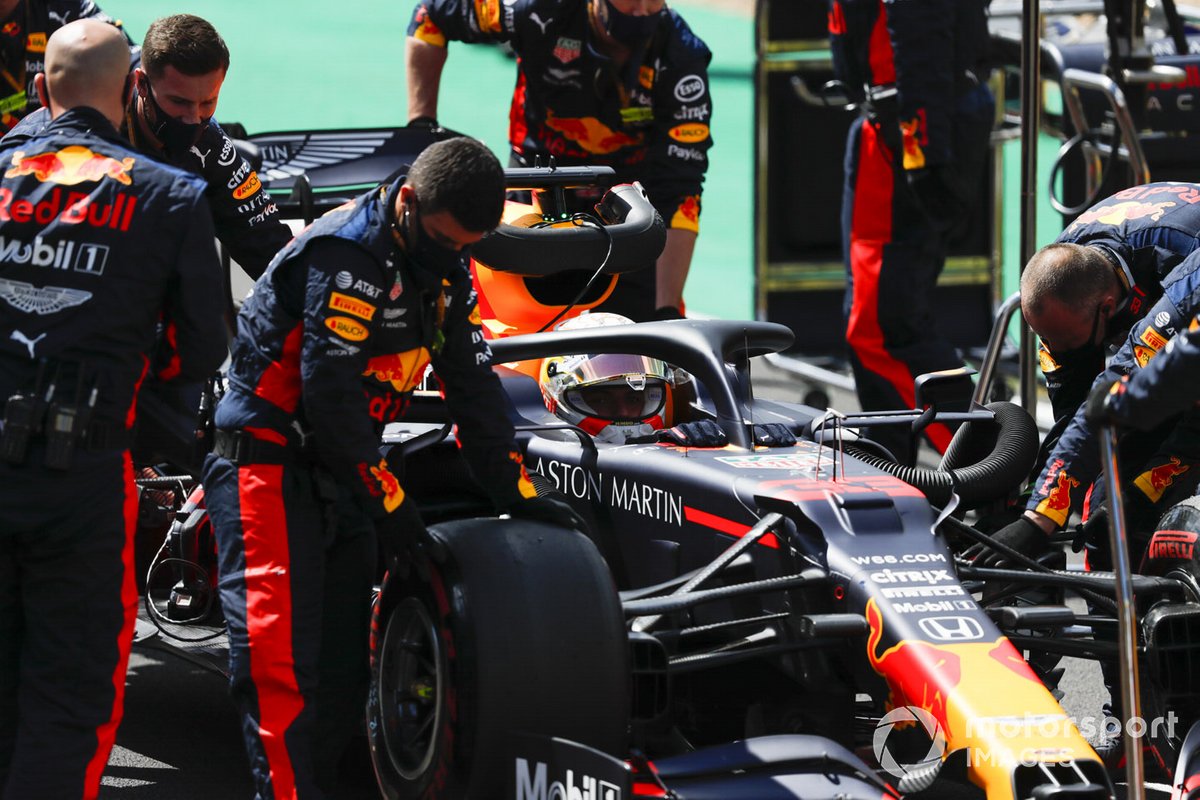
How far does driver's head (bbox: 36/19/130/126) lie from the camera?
3.83 metres

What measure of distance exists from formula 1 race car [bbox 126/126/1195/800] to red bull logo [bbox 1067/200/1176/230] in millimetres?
738

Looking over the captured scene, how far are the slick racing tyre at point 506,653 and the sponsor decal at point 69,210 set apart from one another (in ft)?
3.08

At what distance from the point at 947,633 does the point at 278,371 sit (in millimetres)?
1511

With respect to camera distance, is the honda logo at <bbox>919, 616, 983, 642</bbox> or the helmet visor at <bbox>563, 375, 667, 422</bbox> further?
the helmet visor at <bbox>563, 375, 667, 422</bbox>

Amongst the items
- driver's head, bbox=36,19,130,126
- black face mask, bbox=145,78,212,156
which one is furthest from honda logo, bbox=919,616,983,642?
black face mask, bbox=145,78,212,156

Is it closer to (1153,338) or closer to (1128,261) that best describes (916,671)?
(1153,338)

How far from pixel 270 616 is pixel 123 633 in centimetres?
30

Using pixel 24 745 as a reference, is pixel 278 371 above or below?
above

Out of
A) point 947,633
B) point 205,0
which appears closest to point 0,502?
point 947,633

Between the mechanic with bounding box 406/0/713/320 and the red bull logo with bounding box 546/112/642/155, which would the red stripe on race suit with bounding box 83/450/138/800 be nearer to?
the mechanic with bounding box 406/0/713/320

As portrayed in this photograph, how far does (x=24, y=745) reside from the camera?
12.2 ft

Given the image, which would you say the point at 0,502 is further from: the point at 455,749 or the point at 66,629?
the point at 455,749

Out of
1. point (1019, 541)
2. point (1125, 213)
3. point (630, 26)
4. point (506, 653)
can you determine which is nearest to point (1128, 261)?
point (1125, 213)

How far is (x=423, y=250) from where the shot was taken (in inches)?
153
